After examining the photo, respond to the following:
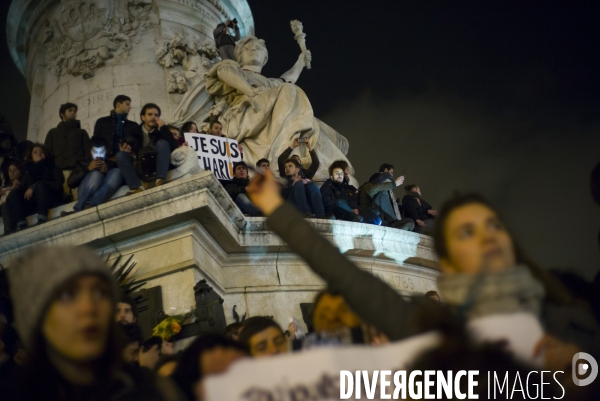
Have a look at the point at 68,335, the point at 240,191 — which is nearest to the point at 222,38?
the point at 240,191

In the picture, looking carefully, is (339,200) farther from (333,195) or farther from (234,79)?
(234,79)

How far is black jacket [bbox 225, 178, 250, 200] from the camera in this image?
28.1ft

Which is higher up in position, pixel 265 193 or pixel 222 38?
pixel 222 38

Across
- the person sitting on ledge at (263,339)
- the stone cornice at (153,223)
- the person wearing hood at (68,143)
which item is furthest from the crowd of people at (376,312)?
the person wearing hood at (68,143)

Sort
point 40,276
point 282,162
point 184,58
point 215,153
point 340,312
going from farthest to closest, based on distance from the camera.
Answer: point 184,58 → point 282,162 → point 215,153 → point 340,312 → point 40,276

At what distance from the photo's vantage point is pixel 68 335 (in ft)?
6.83

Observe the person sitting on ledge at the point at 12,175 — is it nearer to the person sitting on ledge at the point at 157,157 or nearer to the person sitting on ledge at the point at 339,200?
the person sitting on ledge at the point at 157,157

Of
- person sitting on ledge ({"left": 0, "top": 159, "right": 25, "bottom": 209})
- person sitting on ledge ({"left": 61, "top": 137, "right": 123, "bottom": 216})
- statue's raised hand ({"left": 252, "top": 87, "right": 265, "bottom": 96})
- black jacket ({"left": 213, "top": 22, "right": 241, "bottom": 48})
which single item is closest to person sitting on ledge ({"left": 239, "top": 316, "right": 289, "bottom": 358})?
person sitting on ledge ({"left": 61, "top": 137, "right": 123, "bottom": 216})

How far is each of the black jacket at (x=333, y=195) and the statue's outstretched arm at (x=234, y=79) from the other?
9.50 ft

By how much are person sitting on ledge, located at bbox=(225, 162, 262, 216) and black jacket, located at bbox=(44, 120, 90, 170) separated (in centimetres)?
193

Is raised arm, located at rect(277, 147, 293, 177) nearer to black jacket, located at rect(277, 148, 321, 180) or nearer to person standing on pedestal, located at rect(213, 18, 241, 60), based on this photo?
black jacket, located at rect(277, 148, 321, 180)

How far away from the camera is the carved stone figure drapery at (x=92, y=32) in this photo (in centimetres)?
1291

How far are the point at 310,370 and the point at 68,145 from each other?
7601mm

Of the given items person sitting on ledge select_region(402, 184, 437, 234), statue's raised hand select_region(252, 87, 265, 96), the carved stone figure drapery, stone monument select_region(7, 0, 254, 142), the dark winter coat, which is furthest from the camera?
the carved stone figure drapery
